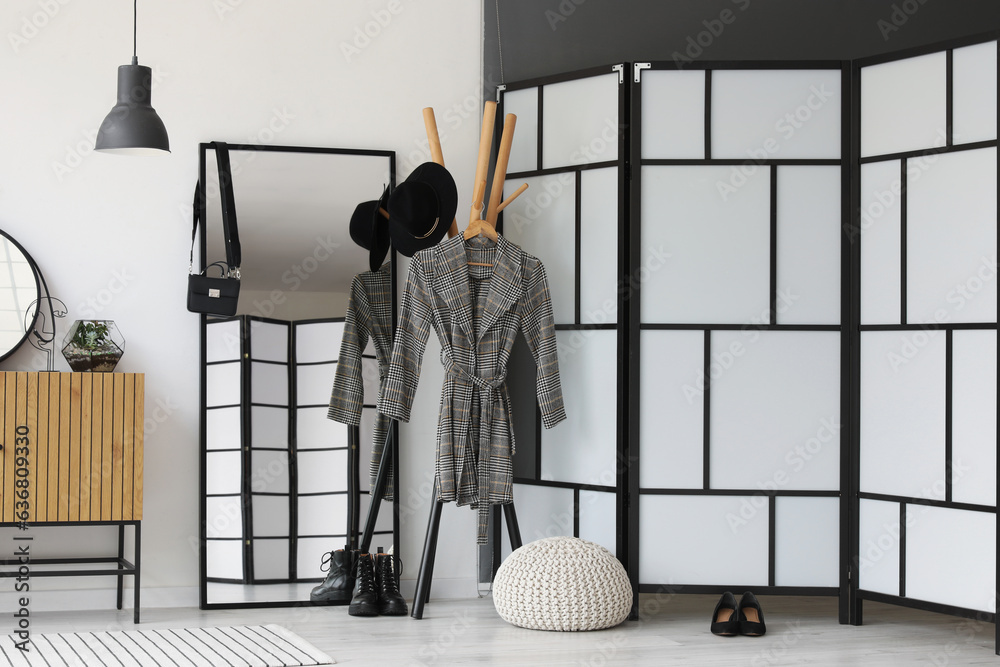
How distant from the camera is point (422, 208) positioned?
3926mm

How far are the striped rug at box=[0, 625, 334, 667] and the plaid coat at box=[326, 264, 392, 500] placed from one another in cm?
91

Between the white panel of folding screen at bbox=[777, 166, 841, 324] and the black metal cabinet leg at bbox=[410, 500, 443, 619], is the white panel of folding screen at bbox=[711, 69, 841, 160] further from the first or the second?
the black metal cabinet leg at bbox=[410, 500, 443, 619]

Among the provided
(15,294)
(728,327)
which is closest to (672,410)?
(728,327)

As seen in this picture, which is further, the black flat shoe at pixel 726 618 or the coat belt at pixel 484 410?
the coat belt at pixel 484 410

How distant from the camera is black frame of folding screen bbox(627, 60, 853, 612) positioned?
3.71 m

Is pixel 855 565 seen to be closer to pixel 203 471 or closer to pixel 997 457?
pixel 997 457

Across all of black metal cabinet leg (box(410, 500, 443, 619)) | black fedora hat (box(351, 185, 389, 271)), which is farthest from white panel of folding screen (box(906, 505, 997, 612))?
black fedora hat (box(351, 185, 389, 271))

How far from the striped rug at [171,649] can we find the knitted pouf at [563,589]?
765 millimetres

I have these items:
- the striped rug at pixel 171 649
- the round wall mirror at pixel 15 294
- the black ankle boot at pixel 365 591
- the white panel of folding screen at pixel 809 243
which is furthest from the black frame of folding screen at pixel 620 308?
the round wall mirror at pixel 15 294

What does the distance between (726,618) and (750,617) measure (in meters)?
0.09

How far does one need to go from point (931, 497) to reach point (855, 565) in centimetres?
39

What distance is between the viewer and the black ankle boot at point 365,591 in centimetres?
378

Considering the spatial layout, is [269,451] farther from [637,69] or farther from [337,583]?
[637,69]

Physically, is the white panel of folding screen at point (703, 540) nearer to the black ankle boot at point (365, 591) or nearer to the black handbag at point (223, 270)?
the black ankle boot at point (365, 591)
